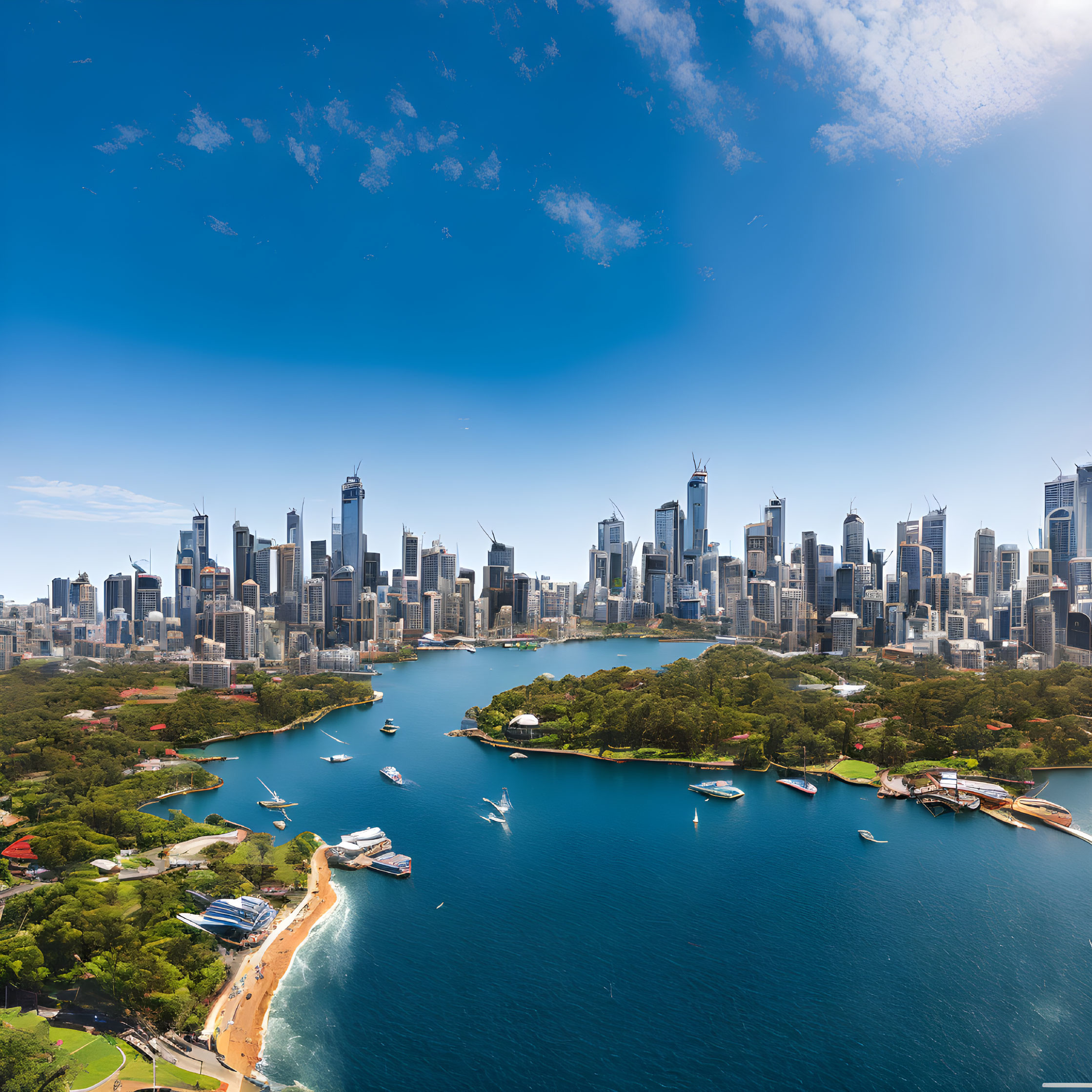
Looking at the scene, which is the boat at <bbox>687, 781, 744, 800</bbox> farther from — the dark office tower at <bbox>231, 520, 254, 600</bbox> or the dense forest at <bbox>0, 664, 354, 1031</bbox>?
the dark office tower at <bbox>231, 520, 254, 600</bbox>

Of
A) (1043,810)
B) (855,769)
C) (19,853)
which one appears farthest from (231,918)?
(1043,810)

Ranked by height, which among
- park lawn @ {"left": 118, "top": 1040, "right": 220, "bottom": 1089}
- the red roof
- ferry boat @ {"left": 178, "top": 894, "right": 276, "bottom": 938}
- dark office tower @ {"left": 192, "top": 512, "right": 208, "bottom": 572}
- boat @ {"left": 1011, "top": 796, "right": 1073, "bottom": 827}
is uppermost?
dark office tower @ {"left": 192, "top": 512, "right": 208, "bottom": 572}

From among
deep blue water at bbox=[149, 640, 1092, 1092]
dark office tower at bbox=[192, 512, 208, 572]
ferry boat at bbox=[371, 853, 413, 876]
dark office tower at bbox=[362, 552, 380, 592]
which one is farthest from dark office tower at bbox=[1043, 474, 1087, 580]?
dark office tower at bbox=[192, 512, 208, 572]

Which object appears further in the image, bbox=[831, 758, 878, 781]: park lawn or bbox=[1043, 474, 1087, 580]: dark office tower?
bbox=[1043, 474, 1087, 580]: dark office tower

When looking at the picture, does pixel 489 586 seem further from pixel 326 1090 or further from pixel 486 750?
pixel 326 1090

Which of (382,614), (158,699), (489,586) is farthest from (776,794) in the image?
(489,586)

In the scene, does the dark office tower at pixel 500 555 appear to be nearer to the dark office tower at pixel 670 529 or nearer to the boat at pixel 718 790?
the dark office tower at pixel 670 529
